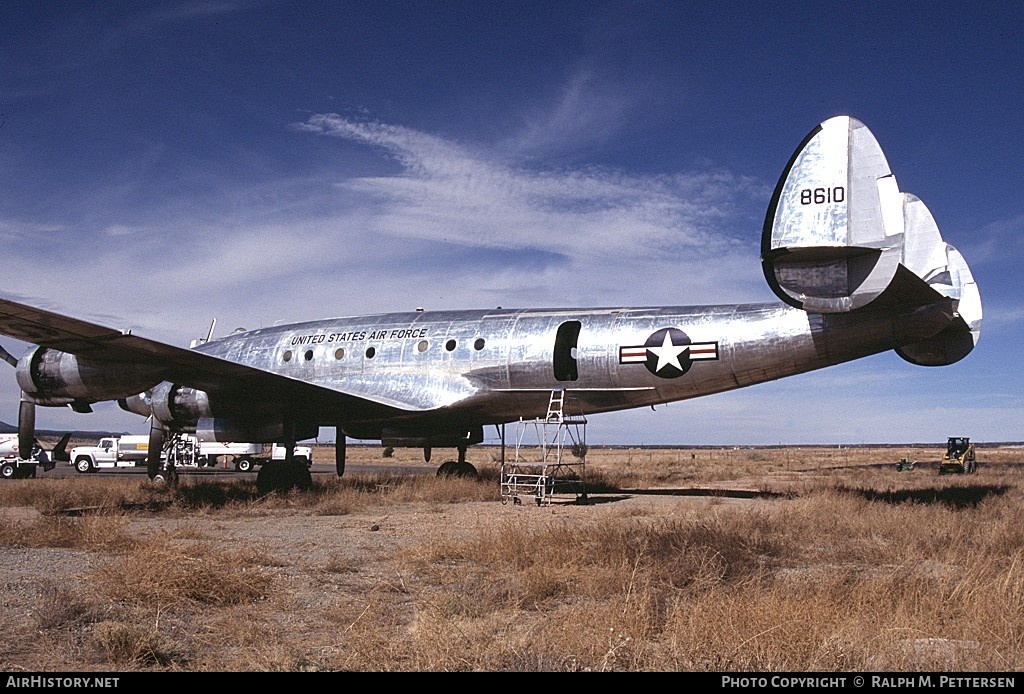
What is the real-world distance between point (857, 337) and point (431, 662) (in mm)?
11681

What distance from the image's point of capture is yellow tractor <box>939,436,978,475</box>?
33.5m

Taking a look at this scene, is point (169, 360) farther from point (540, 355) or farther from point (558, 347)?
point (558, 347)

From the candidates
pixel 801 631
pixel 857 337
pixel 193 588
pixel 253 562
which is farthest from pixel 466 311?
pixel 801 631

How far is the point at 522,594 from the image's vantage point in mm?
7309

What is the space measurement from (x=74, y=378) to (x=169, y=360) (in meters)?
3.06

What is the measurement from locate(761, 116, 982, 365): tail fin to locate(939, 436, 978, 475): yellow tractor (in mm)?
23390

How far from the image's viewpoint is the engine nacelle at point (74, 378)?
17562 mm

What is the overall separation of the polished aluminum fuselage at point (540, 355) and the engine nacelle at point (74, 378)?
4.06 metres

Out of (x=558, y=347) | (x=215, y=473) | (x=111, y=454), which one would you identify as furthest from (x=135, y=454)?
(x=558, y=347)

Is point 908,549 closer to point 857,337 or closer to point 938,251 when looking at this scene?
point 857,337

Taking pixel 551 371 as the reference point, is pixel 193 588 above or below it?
below

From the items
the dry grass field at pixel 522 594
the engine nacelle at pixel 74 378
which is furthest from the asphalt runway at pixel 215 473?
the dry grass field at pixel 522 594
